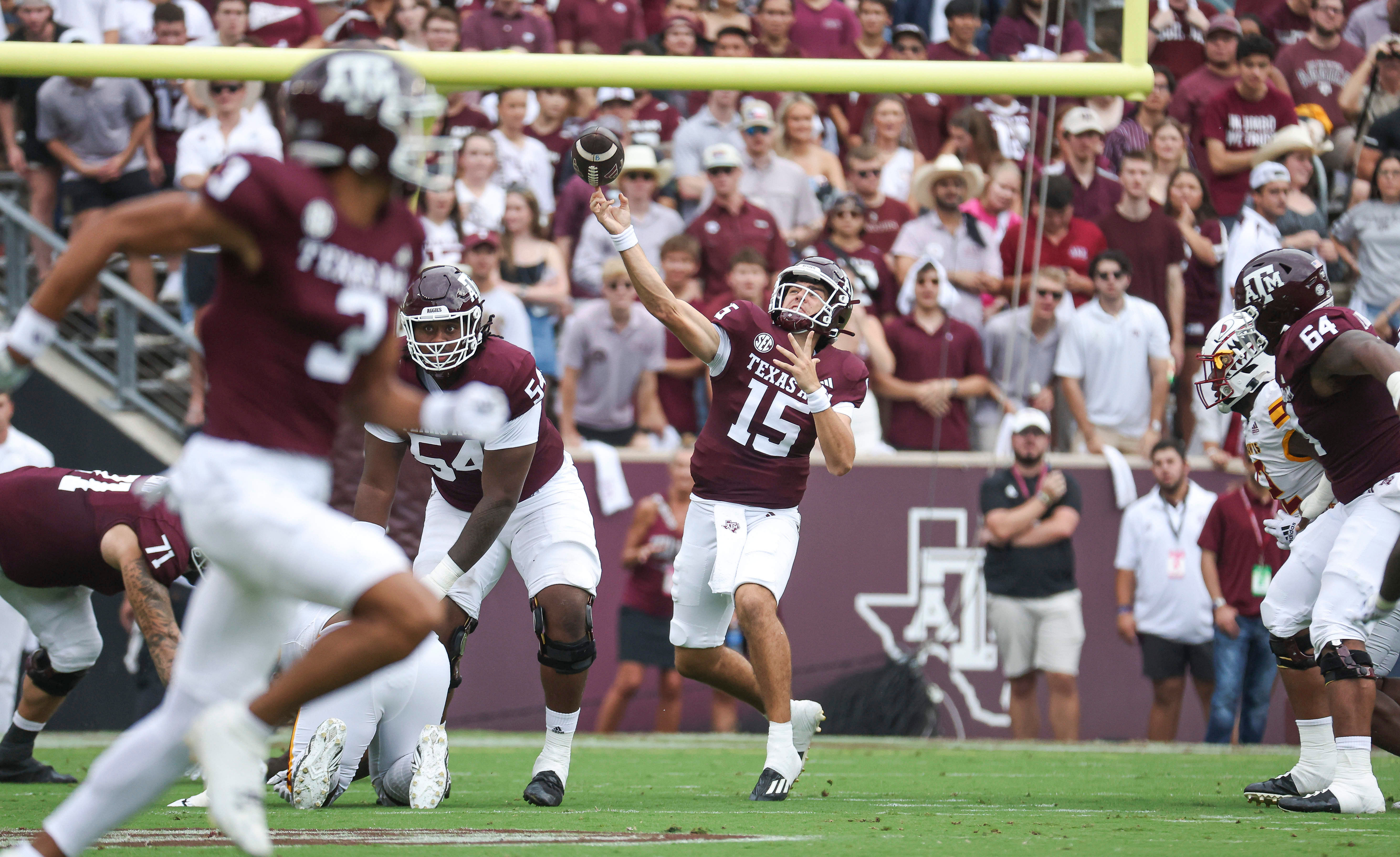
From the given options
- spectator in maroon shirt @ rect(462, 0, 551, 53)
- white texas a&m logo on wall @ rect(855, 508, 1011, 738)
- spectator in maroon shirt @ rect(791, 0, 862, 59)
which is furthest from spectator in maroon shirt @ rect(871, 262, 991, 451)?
spectator in maroon shirt @ rect(462, 0, 551, 53)

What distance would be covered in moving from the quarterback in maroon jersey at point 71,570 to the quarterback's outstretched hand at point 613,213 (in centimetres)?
202

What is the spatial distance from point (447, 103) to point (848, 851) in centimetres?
797

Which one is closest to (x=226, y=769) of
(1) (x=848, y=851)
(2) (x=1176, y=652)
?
(1) (x=848, y=851)

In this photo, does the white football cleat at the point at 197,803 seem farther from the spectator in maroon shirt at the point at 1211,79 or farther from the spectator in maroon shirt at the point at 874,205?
the spectator in maroon shirt at the point at 1211,79

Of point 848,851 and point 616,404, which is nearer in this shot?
point 848,851

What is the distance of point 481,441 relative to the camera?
595 centimetres

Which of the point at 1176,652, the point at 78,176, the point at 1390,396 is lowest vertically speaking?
the point at 1176,652

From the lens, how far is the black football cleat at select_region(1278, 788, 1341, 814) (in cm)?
558

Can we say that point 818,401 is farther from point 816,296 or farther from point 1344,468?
point 1344,468

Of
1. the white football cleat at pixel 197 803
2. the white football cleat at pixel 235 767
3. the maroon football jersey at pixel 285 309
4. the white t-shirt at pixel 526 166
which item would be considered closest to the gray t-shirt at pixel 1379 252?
the white t-shirt at pixel 526 166

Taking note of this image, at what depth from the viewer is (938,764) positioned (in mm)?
8016

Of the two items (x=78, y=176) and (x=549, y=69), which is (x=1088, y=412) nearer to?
(x=549, y=69)

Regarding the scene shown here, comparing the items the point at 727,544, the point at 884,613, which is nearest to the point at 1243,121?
the point at 884,613

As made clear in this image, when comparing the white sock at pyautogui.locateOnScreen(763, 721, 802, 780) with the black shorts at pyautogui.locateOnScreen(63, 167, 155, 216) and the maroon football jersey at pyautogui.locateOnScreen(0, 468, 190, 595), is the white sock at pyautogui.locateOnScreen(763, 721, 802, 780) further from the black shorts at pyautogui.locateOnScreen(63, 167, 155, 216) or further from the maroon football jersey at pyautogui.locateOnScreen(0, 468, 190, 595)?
the black shorts at pyautogui.locateOnScreen(63, 167, 155, 216)
